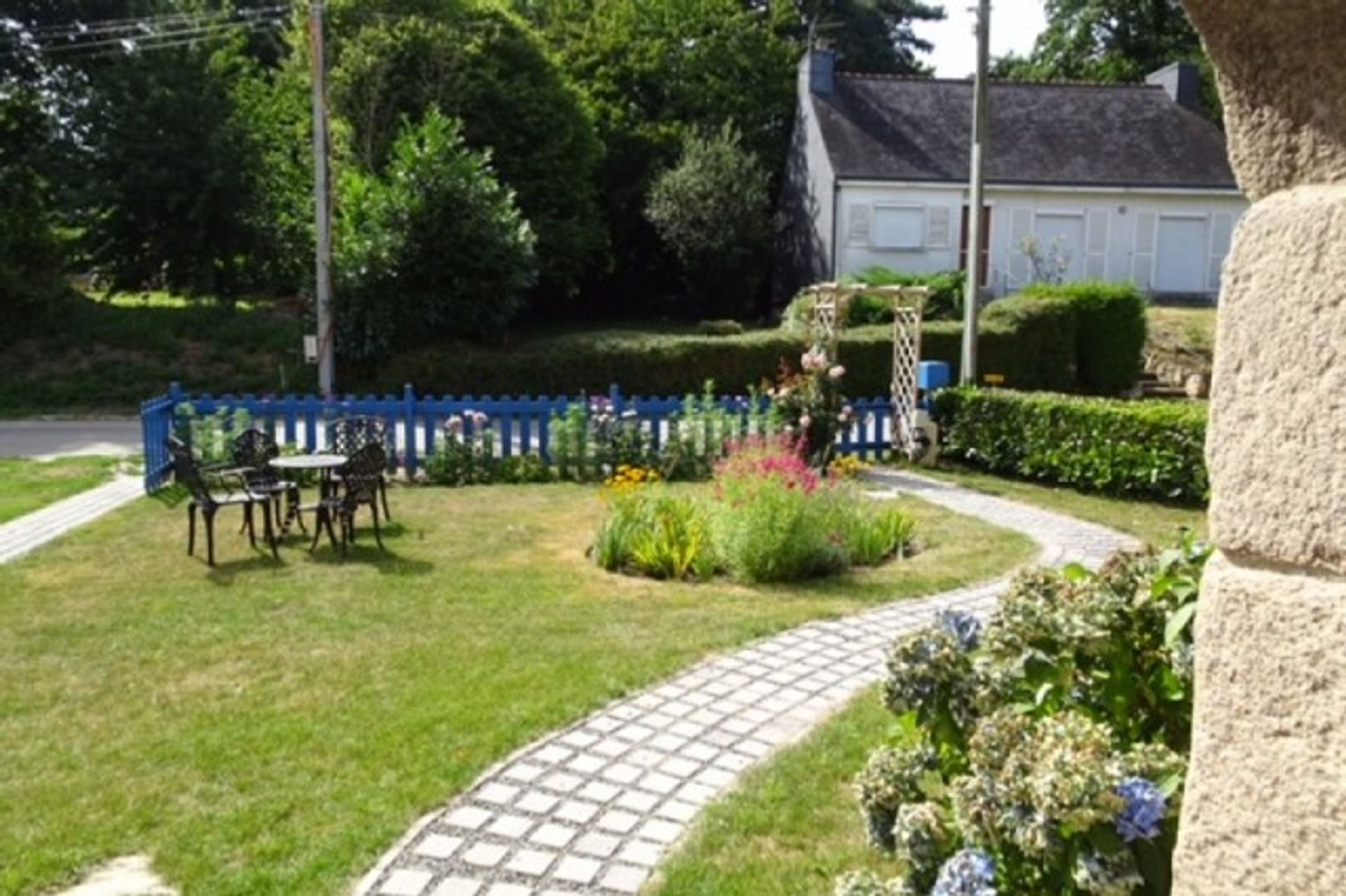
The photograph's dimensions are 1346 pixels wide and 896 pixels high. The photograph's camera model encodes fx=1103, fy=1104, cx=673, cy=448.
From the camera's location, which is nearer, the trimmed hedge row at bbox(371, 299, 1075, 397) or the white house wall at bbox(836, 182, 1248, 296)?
the trimmed hedge row at bbox(371, 299, 1075, 397)

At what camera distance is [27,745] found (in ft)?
16.4

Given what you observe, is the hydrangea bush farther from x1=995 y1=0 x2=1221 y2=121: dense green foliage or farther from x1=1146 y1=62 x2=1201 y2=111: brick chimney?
x1=995 y1=0 x2=1221 y2=121: dense green foliage

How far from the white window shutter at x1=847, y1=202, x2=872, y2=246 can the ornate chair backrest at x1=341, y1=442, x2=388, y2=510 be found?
71.5ft

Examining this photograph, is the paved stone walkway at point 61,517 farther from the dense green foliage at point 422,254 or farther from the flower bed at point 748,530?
the dense green foliage at point 422,254

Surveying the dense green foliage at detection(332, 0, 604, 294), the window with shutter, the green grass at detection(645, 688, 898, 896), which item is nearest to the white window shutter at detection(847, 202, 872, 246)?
the window with shutter

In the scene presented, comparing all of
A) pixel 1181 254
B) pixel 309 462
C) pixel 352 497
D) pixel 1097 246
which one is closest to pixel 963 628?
pixel 352 497

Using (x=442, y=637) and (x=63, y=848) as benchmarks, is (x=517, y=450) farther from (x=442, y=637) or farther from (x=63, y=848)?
(x=63, y=848)

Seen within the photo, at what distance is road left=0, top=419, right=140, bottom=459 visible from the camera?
1647cm

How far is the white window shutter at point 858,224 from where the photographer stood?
96.2 ft

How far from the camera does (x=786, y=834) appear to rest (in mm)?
4145

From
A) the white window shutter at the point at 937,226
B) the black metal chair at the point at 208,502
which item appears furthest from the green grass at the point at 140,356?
the white window shutter at the point at 937,226

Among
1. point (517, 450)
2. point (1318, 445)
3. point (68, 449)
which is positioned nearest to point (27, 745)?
point (1318, 445)

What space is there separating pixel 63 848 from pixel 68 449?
14.6 meters

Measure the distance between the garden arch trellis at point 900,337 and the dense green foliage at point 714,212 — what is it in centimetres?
1379
